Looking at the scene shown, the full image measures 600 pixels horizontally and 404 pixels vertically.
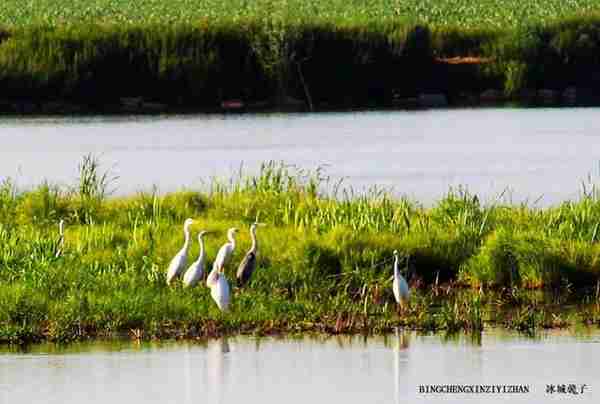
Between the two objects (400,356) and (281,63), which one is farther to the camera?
(281,63)

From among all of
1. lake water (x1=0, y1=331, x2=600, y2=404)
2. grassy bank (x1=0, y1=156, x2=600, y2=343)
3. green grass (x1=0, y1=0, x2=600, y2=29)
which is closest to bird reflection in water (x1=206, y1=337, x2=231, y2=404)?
lake water (x1=0, y1=331, x2=600, y2=404)

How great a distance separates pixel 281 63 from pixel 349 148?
12.7 m

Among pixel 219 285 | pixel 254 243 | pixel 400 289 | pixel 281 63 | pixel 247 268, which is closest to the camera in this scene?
pixel 219 285

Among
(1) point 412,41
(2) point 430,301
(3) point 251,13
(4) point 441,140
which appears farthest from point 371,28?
(2) point 430,301

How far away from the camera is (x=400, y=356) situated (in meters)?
14.5

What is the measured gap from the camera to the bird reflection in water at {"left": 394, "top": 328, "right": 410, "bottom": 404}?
44.9 ft

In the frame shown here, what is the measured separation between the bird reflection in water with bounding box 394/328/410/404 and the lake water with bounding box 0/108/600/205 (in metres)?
8.99

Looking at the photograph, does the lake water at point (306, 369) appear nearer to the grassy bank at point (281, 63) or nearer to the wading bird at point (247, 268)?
the wading bird at point (247, 268)

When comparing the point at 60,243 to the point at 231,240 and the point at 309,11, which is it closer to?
the point at 231,240

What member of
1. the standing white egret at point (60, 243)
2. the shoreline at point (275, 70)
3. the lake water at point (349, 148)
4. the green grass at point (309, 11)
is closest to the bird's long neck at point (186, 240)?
the standing white egret at point (60, 243)

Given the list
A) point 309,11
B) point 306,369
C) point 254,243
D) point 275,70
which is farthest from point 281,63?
point 306,369

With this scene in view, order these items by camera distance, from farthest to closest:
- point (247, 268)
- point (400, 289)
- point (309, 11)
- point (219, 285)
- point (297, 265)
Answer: point (309, 11) < point (297, 265) < point (247, 268) < point (400, 289) < point (219, 285)

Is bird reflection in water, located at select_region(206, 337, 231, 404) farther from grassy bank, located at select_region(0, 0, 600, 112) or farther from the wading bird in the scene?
grassy bank, located at select_region(0, 0, 600, 112)

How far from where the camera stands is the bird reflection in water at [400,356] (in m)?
13.7
